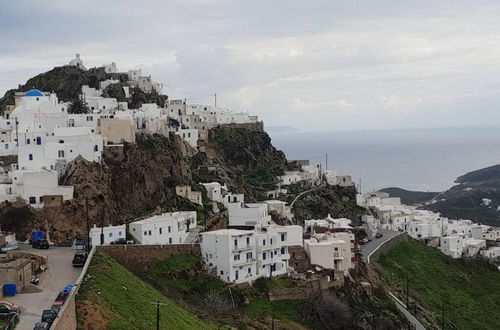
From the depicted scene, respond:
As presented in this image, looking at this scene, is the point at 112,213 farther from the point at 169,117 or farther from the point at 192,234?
the point at 169,117

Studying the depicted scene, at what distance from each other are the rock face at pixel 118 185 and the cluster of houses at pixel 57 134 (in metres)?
0.83

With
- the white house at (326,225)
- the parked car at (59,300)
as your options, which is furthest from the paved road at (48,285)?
the white house at (326,225)

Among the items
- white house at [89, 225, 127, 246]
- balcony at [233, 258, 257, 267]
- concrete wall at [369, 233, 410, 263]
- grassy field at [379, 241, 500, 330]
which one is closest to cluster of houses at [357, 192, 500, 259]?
concrete wall at [369, 233, 410, 263]

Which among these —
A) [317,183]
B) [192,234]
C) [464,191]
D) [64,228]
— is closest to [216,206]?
[192,234]

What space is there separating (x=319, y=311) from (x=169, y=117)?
37547mm

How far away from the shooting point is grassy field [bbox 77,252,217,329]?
2842 centimetres

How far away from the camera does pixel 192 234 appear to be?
160 ft

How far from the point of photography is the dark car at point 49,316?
24.0 meters

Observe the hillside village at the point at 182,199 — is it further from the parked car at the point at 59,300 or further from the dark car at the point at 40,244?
the parked car at the point at 59,300

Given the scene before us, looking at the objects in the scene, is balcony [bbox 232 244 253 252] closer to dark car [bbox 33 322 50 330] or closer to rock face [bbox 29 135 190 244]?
rock face [bbox 29 135 190 244]

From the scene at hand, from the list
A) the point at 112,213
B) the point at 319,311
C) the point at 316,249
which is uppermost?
the point at 112,213

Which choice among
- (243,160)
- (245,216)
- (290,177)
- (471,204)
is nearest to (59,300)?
(245,216)

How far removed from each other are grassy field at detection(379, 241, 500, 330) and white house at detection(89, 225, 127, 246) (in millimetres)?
27618

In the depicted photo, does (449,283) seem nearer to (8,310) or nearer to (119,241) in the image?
(119,241)
